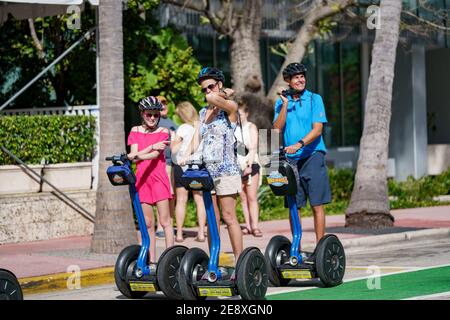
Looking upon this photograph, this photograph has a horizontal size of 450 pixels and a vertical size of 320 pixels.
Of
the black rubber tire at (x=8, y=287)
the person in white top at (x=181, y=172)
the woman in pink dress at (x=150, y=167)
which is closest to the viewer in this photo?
the black rubber tire at (x=8, y=287)

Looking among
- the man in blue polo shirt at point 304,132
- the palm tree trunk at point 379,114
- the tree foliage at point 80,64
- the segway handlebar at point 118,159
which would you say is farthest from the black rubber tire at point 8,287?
the tree foliage at point 80,64

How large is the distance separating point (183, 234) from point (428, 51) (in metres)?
16.2

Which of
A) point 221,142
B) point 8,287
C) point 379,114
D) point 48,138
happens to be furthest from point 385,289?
point 48,138

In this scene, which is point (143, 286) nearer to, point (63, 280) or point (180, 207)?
point (63, 280)

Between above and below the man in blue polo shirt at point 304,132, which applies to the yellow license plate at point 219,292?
below

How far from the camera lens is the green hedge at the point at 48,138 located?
643 inches

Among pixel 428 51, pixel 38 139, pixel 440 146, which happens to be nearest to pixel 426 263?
pixel 38 139

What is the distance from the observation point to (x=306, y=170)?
1112 cm

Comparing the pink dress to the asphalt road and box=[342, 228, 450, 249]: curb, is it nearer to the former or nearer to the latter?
the asphalt road

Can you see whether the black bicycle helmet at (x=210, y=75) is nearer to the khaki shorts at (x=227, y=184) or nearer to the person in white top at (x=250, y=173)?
the khaki shorts at (x=227, y=184)

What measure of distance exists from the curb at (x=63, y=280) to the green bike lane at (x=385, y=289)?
104 inches

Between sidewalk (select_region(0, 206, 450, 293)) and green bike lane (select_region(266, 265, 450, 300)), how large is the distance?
8.58ft

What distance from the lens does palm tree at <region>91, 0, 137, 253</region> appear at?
1395 cm
